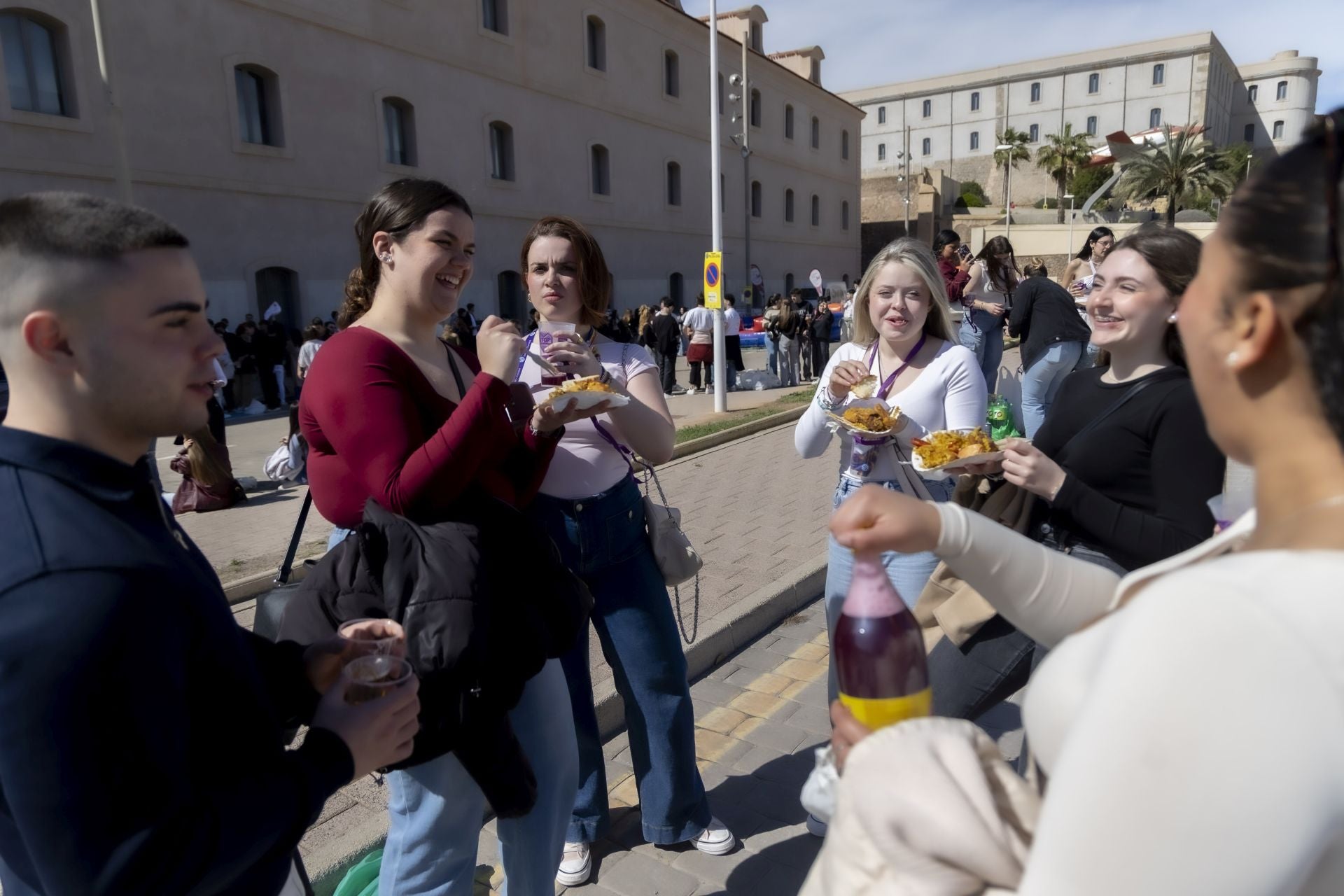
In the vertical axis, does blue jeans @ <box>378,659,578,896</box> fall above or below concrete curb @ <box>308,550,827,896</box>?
above

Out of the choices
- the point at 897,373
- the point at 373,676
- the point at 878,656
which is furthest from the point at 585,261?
the point at 878,656

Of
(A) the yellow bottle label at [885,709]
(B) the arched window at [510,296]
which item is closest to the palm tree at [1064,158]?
(B) the arched window at [510,296]

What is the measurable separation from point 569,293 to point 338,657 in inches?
64.8

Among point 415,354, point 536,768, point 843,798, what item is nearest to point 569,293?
point 415,354

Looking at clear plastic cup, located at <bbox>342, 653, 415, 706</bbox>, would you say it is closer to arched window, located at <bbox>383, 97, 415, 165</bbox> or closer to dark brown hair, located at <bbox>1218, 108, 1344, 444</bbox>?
dark brown hair, located at <bbox>1218, 108, 1344, 444</bbox>

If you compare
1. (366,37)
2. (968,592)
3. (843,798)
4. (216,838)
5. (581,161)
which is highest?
(366,37)

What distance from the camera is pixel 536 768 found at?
232cm

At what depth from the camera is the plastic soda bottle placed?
4.09ft

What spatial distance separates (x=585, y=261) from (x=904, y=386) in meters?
1.38

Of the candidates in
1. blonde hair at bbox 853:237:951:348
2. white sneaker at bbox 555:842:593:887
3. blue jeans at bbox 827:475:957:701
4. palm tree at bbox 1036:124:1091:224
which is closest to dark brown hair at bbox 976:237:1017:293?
blonde hair at bbox 853:237:951:348

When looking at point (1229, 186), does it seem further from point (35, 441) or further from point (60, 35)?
point (35, 441)

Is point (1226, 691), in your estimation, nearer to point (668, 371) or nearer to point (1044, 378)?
→ point (1044, 378)

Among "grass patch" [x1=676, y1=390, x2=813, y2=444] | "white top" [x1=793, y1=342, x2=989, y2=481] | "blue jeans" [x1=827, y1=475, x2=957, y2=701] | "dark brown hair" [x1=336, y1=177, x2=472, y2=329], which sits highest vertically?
"dark brown hair" [x1=336, y1=177, x2=472, y2=329]

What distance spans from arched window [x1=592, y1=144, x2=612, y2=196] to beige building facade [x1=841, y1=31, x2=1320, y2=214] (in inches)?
1991
